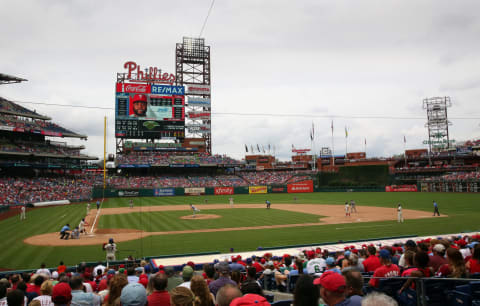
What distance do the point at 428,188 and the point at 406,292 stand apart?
68.2m

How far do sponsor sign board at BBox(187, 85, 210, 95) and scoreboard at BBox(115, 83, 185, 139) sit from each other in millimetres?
5996

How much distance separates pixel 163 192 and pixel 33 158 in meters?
25.1

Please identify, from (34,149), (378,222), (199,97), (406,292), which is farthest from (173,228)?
(199,97)

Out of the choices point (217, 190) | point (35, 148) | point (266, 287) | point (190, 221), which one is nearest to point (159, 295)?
point (266, 287)

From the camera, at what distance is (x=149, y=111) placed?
67.9m

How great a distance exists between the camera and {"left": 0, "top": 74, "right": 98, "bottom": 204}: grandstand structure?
5042 cm

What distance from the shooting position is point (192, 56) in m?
80.6

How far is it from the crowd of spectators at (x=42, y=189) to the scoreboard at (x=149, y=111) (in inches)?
549

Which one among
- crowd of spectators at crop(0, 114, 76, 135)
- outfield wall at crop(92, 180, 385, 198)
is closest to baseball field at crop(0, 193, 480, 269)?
outfield wall at crop(92, 180, 385, 198)

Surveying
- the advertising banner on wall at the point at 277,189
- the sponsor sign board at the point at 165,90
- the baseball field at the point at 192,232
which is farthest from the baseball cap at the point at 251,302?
the sponsor sign board at the point at 165,90

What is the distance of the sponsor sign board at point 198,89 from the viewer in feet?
250

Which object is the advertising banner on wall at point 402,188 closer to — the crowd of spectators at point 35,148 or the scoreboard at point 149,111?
the scoreboard at point 149,111

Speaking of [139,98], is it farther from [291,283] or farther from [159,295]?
[159,295]

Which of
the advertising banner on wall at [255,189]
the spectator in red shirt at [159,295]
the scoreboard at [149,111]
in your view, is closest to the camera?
the spectator in red shirt at [159,295]
